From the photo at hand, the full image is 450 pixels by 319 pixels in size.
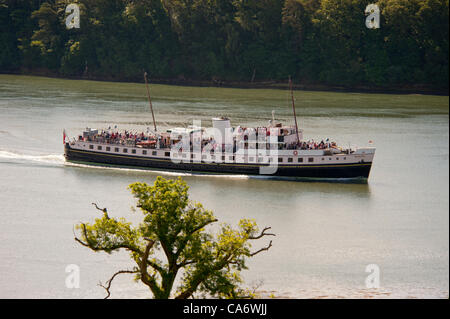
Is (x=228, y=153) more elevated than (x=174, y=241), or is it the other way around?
(x=228, y=153)

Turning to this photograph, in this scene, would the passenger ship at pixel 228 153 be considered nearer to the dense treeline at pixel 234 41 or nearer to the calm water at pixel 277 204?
the calm water at pixel 277 204

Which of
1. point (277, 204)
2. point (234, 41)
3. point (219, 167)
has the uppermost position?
point (234, 41)

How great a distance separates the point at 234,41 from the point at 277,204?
266ft

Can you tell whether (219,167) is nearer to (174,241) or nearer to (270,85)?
(174,241)

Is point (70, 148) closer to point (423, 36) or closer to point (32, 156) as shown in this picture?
point (32, 156)

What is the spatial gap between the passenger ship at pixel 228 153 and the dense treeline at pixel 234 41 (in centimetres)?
5295

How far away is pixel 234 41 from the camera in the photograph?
124 metres

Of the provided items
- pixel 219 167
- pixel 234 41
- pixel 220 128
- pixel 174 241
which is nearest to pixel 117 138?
pixel 220 128

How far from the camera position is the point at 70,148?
198ft

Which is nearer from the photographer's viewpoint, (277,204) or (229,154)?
(277,204)

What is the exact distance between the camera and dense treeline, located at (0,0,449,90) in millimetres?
109375
